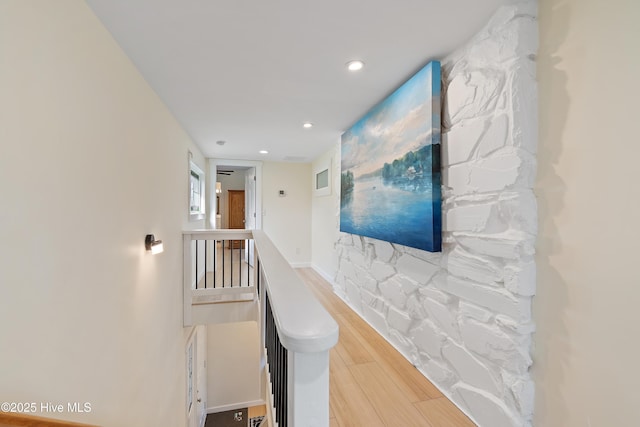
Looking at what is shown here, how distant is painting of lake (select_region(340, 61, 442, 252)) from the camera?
168 cm

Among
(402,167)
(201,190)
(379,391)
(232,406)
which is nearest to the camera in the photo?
(379,391)

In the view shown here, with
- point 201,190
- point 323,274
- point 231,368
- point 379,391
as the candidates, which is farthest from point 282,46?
point 231,368

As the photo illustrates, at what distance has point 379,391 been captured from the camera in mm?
1722

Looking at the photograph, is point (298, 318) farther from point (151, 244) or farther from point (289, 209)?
point (289, 209)

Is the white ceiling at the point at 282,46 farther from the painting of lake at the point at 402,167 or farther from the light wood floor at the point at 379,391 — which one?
the light wood floor at the point at 379,391

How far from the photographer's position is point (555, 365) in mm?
1148

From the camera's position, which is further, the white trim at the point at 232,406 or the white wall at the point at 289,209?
the white wall at the point at 289,209

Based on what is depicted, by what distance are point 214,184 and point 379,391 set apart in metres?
4.55

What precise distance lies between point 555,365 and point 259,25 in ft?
7.15

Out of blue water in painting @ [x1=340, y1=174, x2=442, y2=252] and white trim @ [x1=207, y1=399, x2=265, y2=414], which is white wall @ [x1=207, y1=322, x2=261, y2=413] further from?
blue water in painting @ [x1=340, y1=174, x2=442, y2=252]

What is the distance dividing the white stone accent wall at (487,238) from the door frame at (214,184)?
3967 mm

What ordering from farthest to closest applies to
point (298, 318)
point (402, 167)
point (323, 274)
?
1. point (323, 274)
2. point (402, 167)
3. point (298, 318)

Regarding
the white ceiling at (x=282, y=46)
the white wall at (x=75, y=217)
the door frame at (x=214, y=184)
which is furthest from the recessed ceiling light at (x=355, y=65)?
the door frame at (x=214, y=184)

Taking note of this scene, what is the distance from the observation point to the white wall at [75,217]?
86 centimetres
